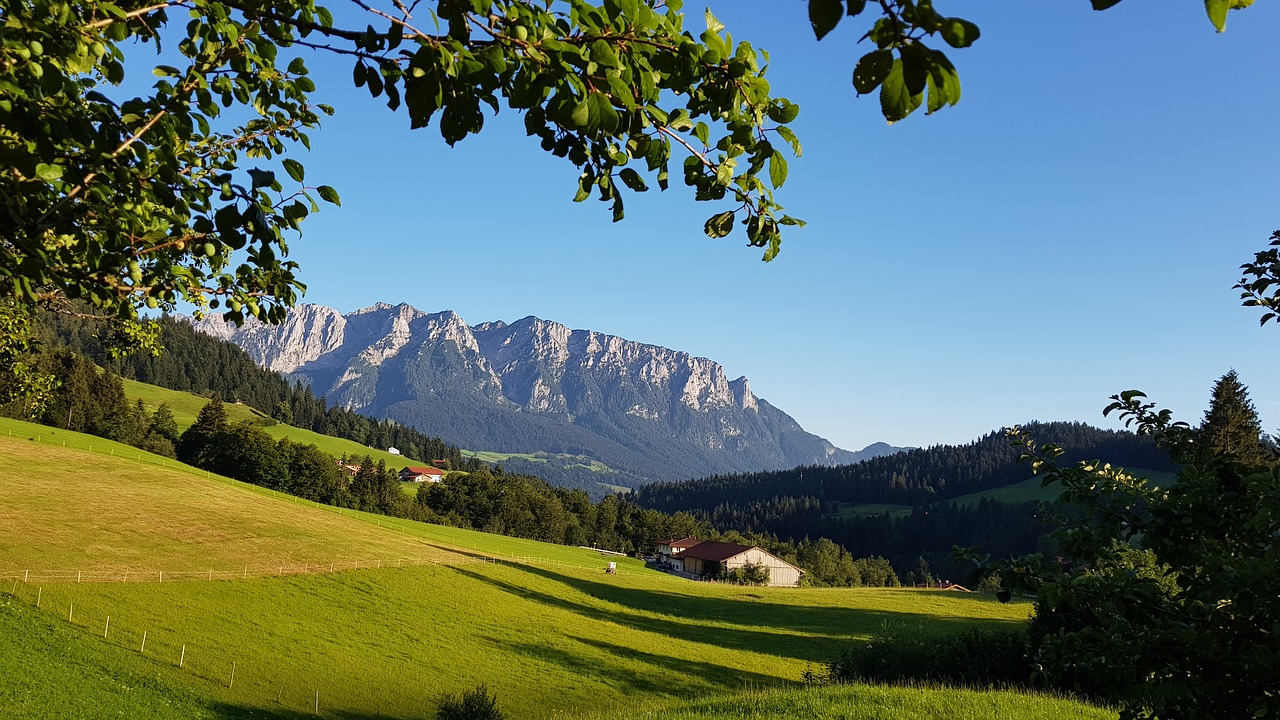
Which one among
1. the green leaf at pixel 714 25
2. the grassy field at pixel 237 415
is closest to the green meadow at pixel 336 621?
the green leaf at pixel 714 25

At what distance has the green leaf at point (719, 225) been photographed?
4.01 meters

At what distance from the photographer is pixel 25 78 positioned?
3.65 meters

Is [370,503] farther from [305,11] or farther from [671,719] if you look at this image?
[305,11]

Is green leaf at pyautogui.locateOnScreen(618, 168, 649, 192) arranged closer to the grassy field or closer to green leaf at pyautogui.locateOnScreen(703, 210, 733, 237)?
green leaf at pyautogui.locateOnScreen(703, 210, 733, 237)

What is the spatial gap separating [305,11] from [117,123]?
132 cm

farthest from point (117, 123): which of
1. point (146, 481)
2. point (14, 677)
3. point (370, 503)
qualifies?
point (370, 503)

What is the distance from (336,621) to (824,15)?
49.8 m

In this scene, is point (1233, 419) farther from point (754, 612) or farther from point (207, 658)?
point (207, 658)

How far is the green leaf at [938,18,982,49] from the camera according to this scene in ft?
5.48

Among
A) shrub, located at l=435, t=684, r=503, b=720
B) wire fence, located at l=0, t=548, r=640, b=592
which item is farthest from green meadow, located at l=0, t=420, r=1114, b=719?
shrub, located at l=435, t=684, r=503, b=720

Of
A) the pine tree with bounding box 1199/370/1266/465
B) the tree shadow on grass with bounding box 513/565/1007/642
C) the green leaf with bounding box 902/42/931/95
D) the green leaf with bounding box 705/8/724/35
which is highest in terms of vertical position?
the pine tree with bounding box 1199/370/1266/465

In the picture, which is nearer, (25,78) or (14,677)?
(25,78)

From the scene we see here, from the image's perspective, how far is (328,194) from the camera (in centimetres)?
435

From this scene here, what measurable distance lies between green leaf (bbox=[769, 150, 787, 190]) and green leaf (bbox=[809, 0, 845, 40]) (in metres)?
1.61
